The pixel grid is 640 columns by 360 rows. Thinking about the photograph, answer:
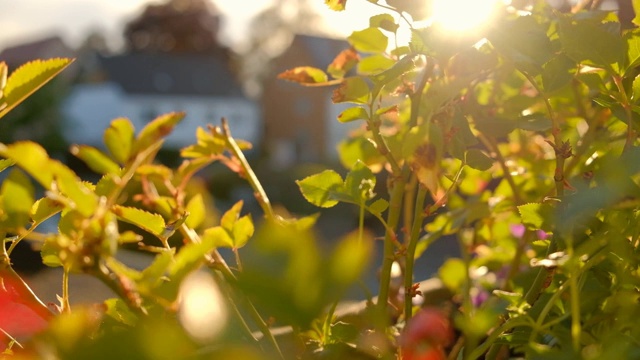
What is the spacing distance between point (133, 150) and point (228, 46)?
3388 cm

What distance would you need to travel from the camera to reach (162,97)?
27953mm

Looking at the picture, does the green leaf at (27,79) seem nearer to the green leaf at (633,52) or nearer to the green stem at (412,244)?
the green stem at (412,244)

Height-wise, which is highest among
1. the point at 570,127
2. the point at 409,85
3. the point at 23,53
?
the point at 409,85

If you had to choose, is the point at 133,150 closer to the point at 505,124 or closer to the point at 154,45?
the point at 505,124

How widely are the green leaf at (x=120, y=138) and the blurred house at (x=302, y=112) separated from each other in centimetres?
2218

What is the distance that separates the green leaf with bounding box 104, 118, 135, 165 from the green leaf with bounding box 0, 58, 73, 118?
90 mm

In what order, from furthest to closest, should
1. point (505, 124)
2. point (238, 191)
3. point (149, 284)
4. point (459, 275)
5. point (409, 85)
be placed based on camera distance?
point (238, 191)
point (459, 275)
point (505, 124)
point (409, 85)
point (149, 284)

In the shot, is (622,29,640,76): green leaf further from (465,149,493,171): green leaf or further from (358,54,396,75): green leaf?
(358,54,396,75): green leaf

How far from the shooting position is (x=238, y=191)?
16734 millimetres

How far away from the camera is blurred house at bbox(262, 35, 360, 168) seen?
23.1 metres

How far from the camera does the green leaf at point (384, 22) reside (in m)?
0.74

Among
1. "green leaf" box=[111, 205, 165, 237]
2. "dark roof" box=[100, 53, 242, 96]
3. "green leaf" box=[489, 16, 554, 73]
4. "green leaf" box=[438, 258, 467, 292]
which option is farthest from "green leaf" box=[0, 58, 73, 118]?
"dark roof" box=[100, 53, 242, 96]

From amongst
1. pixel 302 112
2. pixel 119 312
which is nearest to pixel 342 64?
pixel 119 312

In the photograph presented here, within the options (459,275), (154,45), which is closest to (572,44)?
(459,275)
